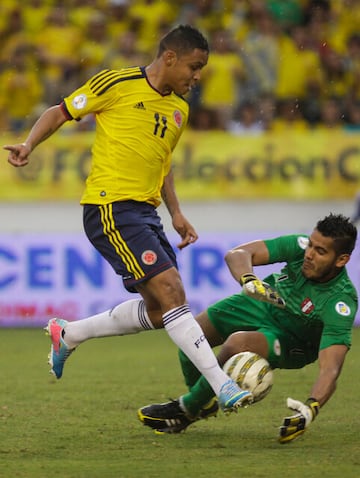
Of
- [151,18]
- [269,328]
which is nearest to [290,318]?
[269,328]

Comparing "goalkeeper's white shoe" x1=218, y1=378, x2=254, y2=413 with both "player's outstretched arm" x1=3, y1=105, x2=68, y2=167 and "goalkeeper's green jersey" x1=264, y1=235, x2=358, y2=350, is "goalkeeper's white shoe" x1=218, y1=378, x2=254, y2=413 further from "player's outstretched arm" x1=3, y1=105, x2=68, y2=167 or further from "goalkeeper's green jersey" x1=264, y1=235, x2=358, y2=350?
"player's outstretched arm" x1=3, y1=105, x2=68, y2=167

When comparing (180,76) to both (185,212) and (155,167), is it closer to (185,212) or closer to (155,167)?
(155,167)

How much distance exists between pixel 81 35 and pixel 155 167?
8335 millimetres

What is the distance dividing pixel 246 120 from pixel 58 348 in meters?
7.03

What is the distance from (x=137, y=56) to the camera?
1360cm

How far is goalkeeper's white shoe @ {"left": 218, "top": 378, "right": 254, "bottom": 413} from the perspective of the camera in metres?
5.38

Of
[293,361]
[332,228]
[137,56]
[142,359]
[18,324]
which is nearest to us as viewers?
[332,228]

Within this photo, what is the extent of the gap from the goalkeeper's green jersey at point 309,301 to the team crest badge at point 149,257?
59 cm

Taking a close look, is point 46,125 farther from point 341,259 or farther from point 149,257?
point 341,259

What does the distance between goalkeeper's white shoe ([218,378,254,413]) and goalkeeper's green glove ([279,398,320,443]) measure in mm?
215

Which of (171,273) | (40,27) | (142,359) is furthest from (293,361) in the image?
(40,27)

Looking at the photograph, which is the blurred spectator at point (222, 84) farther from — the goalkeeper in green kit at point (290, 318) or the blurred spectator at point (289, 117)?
the goalkeeper in green kit at point (290, 318)

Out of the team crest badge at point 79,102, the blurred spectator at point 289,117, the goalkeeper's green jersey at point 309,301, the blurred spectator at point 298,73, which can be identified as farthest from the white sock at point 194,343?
the blurred spectator at point 298,73

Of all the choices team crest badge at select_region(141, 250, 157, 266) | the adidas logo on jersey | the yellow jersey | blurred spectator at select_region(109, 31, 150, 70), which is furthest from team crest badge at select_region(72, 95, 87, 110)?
blurred spectator at select_region(109, 31, 150, 70)
